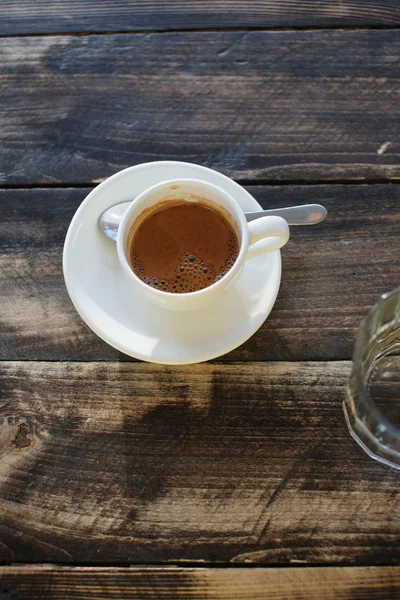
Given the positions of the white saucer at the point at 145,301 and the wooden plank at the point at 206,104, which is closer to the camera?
the white saucer at the point at 145,301

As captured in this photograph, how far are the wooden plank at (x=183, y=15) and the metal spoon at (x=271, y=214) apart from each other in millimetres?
375

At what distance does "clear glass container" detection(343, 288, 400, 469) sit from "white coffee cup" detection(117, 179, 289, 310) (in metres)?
0.16

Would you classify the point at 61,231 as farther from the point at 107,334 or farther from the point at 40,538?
the point at 40,538

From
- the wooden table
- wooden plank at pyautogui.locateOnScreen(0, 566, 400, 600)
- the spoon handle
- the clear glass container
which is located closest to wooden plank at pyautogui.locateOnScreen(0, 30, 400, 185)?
the wooden table

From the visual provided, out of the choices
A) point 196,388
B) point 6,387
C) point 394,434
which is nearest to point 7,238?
point 6,387

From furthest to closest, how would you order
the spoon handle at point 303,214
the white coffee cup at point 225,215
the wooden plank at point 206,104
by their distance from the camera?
the wooden plank at point 206,104
the spoon handle at point 303,214
the white coffee cup at point 225,215

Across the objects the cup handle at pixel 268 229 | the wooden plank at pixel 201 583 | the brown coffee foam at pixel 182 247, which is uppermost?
the cup handle at pixel 268 229

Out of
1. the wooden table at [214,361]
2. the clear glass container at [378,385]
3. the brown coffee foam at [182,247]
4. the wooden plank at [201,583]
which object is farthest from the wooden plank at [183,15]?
the wooden plank at [201,583]

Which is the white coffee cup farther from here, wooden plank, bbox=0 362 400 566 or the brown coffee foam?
wooden plank, bbox=0 362 400 566

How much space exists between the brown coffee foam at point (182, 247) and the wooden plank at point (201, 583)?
383 mm

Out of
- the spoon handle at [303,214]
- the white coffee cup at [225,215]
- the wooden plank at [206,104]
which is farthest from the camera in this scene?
the wooden plank at [206,104]

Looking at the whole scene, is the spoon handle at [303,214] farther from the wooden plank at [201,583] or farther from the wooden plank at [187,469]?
the wooden plank at [201,583]

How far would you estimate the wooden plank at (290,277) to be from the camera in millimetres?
942

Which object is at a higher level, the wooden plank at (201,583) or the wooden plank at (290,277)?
the wooden plank at (290,277)
